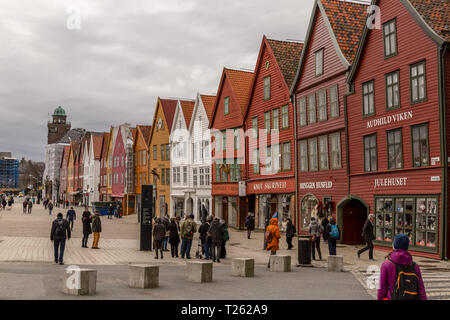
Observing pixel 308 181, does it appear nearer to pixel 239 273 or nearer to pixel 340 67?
pixel 340 67

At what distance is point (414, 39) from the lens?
2322 centimetres

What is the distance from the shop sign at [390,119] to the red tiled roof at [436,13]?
3.68 meters

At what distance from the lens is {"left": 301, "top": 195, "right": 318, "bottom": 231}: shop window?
31712 mm

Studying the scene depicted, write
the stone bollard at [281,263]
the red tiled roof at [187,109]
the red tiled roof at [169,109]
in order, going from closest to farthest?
the stone bollard at [281,263] → the red tiled roof at [187,109] → the red tiled roof at [169,109]

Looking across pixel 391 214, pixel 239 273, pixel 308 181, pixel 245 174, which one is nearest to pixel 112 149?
pixel 245 174

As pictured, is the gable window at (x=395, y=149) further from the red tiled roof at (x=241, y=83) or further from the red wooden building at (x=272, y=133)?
the red tiled roof at (x=241, y=83)

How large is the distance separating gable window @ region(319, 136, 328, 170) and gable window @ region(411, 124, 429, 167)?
749 cm

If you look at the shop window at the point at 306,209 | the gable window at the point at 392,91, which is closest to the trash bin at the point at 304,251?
the gable window at the point at 392,91

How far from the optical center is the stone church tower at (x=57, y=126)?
534 ft

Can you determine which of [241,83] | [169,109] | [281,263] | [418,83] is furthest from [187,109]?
[281,263]

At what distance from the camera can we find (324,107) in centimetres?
A: 3059

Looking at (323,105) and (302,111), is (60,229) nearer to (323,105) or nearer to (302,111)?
(323,105)

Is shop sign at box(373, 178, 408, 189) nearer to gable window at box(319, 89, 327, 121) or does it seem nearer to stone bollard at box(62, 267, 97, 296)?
gable window at box(319, 89, 327, 121)
